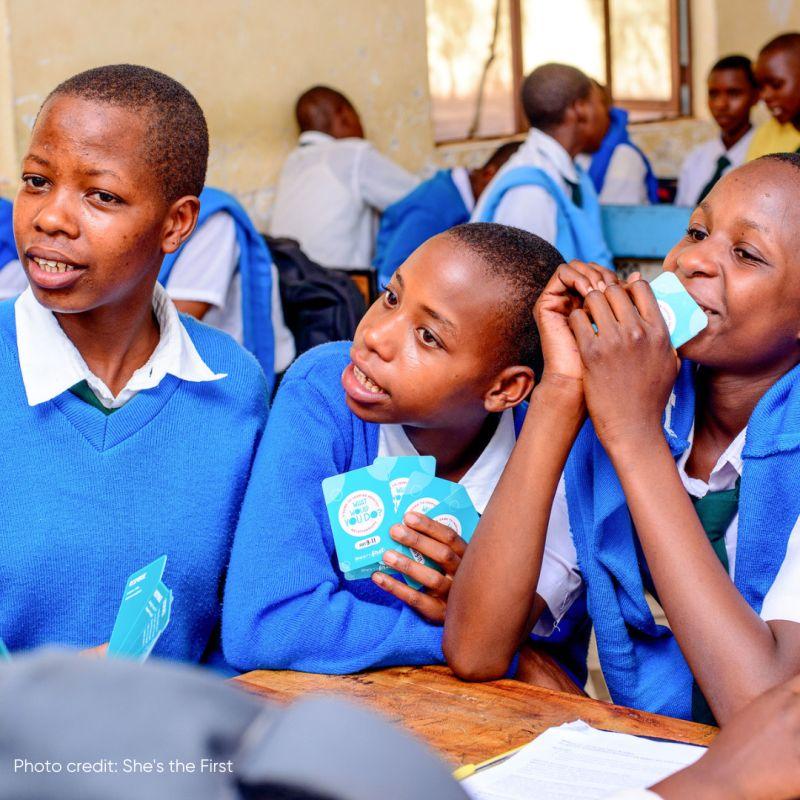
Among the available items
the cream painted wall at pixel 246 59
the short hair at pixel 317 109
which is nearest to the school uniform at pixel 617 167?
the cream painted wall at pixel 246 59

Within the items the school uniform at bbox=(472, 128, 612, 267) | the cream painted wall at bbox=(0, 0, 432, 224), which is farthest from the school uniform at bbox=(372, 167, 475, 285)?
the cream painted wall at bbox=(0, 0, 432, 224)

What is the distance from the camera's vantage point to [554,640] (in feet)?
5.05

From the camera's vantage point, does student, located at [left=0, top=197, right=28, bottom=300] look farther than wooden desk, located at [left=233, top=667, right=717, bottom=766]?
Yes

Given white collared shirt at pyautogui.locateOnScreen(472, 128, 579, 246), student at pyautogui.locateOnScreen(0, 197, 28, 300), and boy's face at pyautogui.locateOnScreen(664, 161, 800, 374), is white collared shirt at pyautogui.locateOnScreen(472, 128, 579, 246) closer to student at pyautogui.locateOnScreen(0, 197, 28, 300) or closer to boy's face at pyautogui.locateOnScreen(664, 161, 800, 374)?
student at pyautogui.locateOnScreen(0, 197, 28, 300)

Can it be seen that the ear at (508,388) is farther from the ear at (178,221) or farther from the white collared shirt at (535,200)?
the white collared shirt at (535,200)

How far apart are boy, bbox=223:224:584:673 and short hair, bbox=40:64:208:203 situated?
337 mm

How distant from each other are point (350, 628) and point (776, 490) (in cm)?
53

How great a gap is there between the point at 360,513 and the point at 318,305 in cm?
201

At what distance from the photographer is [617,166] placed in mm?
5812

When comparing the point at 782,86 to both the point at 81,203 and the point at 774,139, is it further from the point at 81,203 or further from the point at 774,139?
→ the point at 81,203

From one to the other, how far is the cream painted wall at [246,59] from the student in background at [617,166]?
982 millimetres

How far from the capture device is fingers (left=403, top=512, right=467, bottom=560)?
1372 millimetres

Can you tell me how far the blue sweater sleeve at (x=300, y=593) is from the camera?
131 centimetres

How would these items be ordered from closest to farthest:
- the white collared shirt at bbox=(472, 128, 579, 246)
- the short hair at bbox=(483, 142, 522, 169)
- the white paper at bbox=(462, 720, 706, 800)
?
the white paper at bbox=(462, 720, 706, 800) → the white collared shirt at bbox=(472, 128, 579, 246) → the short hair at bbox=(483, 142, 522, 169)
